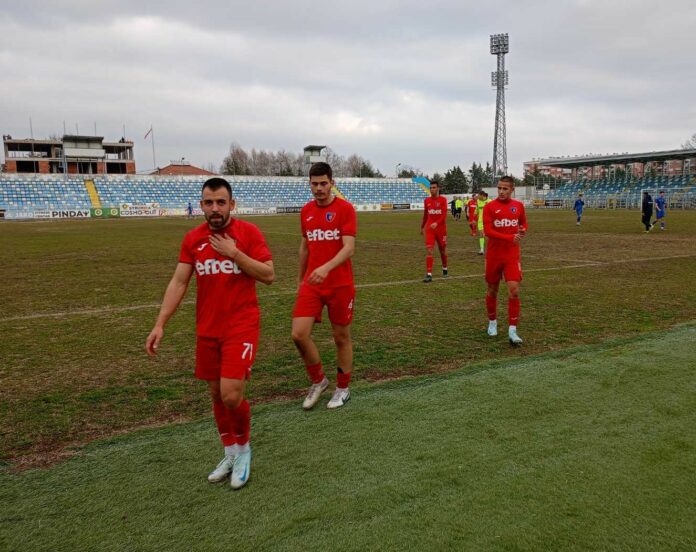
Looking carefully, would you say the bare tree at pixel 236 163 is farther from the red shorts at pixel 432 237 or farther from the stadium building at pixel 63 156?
the red shorts at pixel 432 237

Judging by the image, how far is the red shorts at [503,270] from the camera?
6.74 m

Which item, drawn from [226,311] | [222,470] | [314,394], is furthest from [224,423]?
[314,394]

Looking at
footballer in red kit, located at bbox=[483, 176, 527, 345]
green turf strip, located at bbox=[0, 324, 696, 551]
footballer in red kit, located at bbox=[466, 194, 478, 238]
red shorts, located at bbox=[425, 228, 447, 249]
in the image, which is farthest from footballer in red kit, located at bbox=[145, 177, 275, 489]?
footballer in red kit, located at bbox=[466, 194, 478, 238]

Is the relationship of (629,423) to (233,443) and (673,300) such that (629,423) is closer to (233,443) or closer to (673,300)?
(233,443)

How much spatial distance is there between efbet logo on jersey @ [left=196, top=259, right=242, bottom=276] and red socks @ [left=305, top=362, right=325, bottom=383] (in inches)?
63.8

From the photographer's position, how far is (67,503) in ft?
10.7

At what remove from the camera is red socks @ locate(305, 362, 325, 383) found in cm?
480

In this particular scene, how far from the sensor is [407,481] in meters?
3.38

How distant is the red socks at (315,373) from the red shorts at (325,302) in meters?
0.42

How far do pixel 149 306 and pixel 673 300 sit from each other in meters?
8.75

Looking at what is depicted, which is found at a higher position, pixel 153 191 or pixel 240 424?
pixel 153 191

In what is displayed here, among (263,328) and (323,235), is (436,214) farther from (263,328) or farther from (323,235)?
(323,235)

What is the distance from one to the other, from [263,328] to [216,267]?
4.19 metres


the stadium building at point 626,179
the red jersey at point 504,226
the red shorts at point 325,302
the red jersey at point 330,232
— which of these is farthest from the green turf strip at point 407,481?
the stadium building at point 626,179
